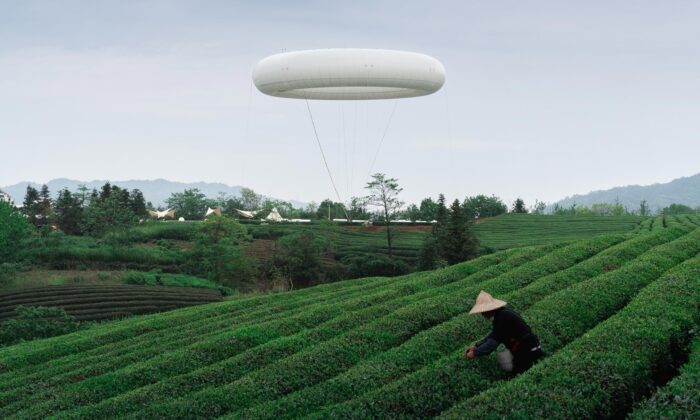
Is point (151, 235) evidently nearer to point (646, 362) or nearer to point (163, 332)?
point (163, 332)

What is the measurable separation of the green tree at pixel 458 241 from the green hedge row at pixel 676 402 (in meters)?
37.9

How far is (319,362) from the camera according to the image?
12.0 m

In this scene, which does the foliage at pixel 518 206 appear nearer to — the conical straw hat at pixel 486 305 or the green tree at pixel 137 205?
the green tree at pixel 137 205

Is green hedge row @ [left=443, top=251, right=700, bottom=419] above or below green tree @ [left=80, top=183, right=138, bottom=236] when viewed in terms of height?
below

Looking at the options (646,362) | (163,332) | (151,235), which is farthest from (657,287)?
(151,235)

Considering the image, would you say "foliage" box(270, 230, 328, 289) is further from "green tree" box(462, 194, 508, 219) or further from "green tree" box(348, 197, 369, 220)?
"green tree" box(462, 194, 508, 219)

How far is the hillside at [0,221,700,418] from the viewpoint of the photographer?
9.05 metres

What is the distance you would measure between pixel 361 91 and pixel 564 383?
3244 cm

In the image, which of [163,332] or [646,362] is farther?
[163,332]

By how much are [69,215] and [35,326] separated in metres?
46.5

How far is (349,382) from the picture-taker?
10406mm

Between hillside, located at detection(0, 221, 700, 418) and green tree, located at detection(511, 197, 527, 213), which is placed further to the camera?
green tree, located at detection(511, 197, 527, 213)

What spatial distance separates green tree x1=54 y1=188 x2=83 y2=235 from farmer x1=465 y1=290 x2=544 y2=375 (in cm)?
6993

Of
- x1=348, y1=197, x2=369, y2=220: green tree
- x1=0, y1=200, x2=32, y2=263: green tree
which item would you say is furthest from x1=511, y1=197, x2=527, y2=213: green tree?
x1=0, y1=200, x2=32, y2=263: green tree
